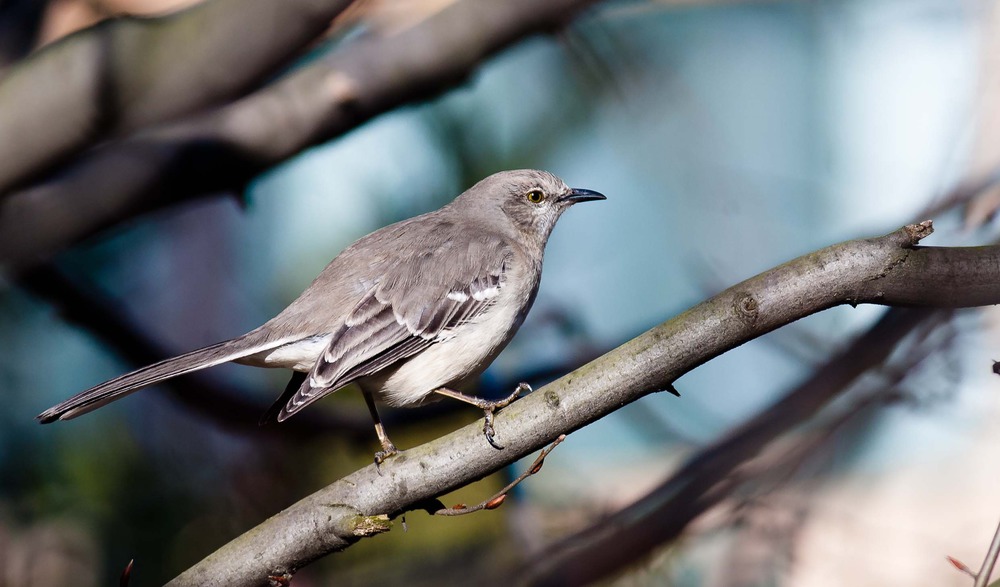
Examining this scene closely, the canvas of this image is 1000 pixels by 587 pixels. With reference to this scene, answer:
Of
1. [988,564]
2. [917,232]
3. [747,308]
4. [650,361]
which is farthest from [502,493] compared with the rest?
[917,232]

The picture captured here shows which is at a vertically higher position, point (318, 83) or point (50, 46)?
point (50, 46)

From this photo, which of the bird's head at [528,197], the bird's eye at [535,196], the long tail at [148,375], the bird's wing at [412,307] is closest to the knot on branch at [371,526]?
the bird's wing at [412,307]

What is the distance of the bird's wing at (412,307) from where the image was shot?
2207mm

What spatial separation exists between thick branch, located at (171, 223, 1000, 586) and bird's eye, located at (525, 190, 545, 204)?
1.34 metres

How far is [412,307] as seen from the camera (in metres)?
2.42

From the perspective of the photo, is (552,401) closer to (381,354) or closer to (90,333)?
(381,354)

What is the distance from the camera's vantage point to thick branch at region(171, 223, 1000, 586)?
64.7 inches

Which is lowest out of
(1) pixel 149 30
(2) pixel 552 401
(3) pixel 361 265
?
(2) pixel 552 401

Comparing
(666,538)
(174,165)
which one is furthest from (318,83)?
(666,538)

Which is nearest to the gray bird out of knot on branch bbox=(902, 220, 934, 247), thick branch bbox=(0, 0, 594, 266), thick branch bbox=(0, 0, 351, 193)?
thick branch bbox=(0, 0, 594, 266)

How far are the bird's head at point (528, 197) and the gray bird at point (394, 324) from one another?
0.75 feet

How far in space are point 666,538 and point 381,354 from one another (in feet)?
3.01

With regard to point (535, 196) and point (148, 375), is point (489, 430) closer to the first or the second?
point (148, 375)

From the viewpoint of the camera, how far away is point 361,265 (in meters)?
2.56
